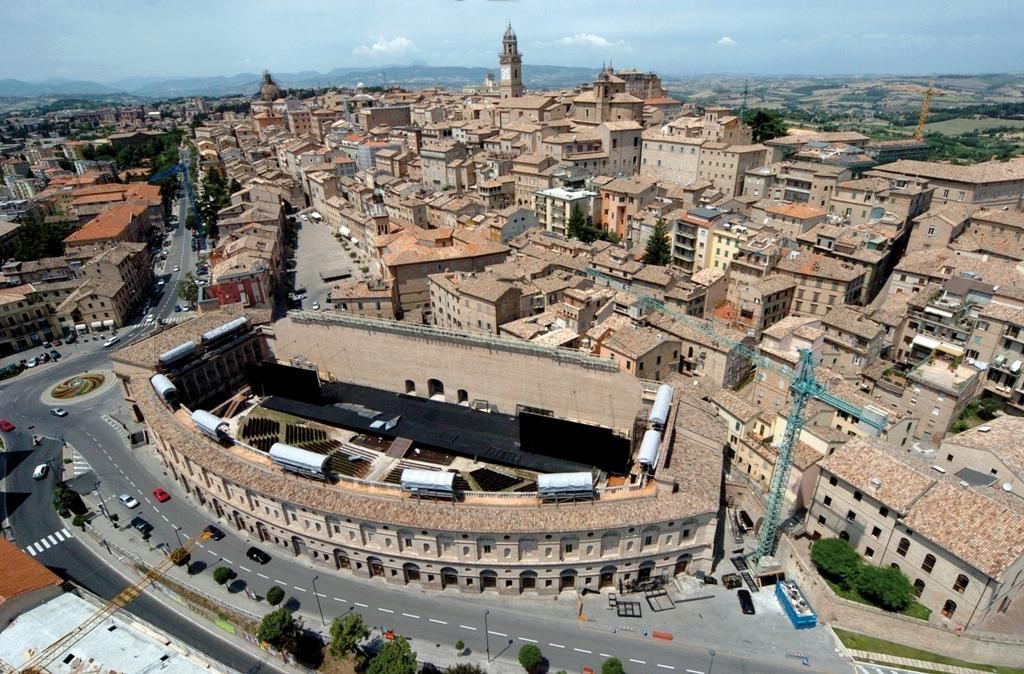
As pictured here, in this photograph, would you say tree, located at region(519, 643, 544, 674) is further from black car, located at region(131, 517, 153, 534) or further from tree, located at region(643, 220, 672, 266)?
tree, located at region(643, 220, 672, 266)

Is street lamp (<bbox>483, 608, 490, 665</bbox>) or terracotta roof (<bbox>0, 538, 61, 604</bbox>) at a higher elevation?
terracotta roof (<bbox>0, 538, 61, 604</bbox>)

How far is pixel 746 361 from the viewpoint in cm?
5959

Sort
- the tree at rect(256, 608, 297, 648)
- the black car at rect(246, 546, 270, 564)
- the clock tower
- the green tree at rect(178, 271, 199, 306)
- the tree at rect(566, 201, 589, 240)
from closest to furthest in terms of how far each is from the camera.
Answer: the tree at rect(256, 608, 297, 648) < the black car at rect(246, 546, 270, 564) < the tree at rect(566, 201, 589, 240) < the green tree at rect(178, 271, 199, 306) < the clock tower

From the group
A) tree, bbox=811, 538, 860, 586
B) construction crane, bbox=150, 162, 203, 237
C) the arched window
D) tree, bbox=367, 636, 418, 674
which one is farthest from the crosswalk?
construction crane, bbox=150, 162, 203, 237

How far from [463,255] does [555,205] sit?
2226cm

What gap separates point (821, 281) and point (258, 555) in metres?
62.3

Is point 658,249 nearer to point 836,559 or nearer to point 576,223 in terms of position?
point 576,223

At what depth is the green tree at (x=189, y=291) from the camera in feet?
281

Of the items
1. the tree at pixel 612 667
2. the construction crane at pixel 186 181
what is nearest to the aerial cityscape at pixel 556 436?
the tree at pixel 612 667

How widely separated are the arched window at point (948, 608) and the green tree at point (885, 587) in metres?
1.70

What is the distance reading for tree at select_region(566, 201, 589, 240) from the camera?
84.3m

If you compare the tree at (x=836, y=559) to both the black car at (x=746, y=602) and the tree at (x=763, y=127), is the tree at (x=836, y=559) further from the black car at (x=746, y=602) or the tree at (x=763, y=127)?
the tree at (x=763, y=127)

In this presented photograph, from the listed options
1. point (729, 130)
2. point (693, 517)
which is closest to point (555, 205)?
point (729, 130)

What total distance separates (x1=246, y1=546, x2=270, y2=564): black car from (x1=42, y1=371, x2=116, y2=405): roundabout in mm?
37701
